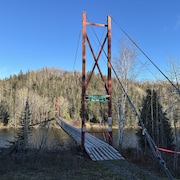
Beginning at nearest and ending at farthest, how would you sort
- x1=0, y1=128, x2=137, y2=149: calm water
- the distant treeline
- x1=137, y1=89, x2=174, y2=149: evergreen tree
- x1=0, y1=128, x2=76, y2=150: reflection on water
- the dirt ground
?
the dirt ground < x1=0, y1=128, x2=76, y2=150: reflection on water < x1=0, y1=128, x2=137, y2=149: calm water < x1=137, y1=89, x2=174, y2=149: evergreen tree < the distant treeline

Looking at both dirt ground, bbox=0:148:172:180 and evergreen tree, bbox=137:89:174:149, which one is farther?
evergreen tree, bbox=137:89:174:149

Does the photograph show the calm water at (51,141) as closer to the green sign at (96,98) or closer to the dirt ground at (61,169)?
the dirt ground at (61,169)

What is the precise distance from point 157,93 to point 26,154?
1218 centimetres

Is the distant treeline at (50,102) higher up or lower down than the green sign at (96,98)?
higher up

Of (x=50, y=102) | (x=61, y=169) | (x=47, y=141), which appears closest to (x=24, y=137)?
(x=47, y=141)

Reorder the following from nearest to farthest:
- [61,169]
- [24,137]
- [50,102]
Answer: [61,169] → [24,137] → [50,102]

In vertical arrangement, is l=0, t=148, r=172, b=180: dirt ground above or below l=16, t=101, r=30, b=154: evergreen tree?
below

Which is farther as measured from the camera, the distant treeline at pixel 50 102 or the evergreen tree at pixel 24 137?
the distant treeline at pixel 50 102

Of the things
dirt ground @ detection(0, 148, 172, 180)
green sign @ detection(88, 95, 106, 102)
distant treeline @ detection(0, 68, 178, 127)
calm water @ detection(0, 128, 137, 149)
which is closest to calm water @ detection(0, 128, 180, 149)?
calm water @ detection(0, 128, 137, 149)

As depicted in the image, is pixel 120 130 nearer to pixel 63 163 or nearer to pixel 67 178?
pixel 63 163

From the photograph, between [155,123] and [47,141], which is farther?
[155,123]

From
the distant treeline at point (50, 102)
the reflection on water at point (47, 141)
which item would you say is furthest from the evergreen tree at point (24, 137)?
the distant treeline at point (50, 102)

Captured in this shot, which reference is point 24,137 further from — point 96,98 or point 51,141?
point 96,98

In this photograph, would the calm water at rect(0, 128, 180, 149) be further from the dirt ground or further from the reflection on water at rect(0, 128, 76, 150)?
the dirt ground
